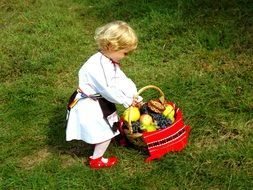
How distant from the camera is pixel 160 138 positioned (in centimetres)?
412

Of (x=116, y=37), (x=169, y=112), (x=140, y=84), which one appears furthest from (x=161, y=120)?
(x=140, y=84)

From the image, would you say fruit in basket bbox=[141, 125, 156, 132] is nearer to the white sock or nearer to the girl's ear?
the white sock

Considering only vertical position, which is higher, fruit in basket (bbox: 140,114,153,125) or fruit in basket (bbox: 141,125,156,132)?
fruit in basket (bbox: 140,114,153,125)

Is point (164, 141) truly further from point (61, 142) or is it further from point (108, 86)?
point (61, 142)

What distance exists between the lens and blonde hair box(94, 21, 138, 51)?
3939mm

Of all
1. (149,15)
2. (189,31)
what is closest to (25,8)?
(149,15)

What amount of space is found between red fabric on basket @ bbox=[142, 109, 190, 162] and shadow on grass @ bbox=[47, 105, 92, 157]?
0.66m

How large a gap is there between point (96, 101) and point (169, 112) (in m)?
0.61

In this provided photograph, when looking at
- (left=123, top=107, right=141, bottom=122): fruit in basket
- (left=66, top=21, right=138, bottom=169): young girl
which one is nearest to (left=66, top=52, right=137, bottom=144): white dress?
(left=66, top=21, right=138, bottom=169): young girl

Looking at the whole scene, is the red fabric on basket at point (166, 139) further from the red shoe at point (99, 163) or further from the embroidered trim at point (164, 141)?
the red shoe at point (99, 163)

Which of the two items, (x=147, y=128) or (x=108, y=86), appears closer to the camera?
(x=108, y=86)

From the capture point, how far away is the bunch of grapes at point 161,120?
13.7ft

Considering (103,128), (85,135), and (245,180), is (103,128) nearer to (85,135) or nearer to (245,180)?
(85,135)

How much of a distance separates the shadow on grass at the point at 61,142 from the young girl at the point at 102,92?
0.34 m
